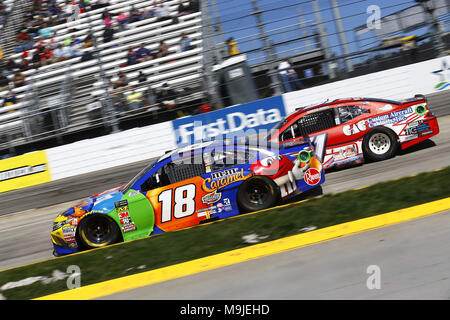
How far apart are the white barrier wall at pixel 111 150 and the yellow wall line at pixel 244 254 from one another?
27.7ft

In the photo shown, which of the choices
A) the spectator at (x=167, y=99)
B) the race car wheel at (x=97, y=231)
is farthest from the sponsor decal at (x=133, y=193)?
the spectator at (x=167, y=99)

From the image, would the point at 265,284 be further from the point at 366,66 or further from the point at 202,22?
the point at 202,22

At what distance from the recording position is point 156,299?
4293mm

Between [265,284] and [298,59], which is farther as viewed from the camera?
[298,59]

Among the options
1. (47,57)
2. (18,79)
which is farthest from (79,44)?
(18,79)

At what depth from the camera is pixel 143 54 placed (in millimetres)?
15672

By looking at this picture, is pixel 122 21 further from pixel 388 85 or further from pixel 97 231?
pixel 97 231

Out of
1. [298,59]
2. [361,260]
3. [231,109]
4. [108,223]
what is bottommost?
[361,260]

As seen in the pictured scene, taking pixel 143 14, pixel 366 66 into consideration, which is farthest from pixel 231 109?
pixel 143 14

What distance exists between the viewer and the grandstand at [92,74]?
14234mm

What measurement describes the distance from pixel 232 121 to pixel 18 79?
8.25 m

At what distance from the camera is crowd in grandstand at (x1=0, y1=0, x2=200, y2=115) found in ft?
46.3

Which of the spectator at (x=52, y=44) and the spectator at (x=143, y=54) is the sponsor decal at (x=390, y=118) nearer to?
the spectator at (x=143, y=54)
